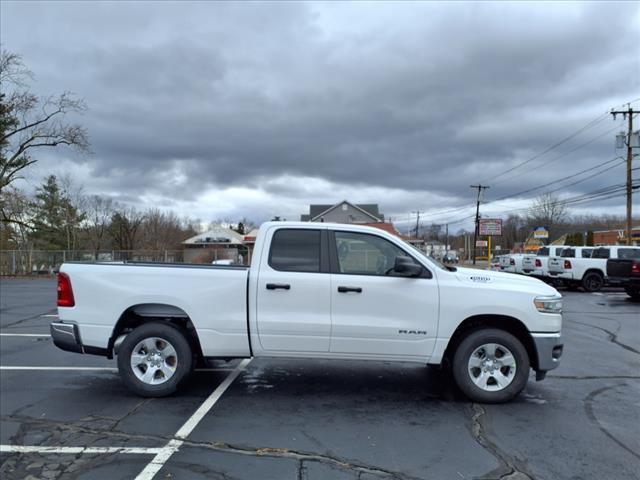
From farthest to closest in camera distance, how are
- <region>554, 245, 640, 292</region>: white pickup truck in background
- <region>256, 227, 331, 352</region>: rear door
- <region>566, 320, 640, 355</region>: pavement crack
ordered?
1. <region>554, 245, 640, 292</region>: white pickup truck in background
2. <region>566, 320, 640, 355</region>: pavement crack
3. <region>256, 227, 331, 352</region>: rear door

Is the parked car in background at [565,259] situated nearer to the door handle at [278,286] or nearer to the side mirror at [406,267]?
the side mirror at [406,267]

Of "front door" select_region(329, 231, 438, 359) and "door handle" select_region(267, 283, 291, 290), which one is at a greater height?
"door handle" select_region(267, 283, 291, 290)

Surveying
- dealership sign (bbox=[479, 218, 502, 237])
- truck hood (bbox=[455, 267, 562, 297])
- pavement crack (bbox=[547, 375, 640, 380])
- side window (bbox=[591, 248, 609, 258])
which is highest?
dealership sign (bbox=[479, 218, 502, 237])

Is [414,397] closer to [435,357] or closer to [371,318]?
[435,357]

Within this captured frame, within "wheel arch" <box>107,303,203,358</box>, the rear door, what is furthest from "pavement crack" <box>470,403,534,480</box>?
"wheel arch" <box>107,303,203,358</box>

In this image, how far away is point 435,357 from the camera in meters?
5.29

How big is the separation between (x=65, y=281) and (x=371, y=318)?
11.6ft

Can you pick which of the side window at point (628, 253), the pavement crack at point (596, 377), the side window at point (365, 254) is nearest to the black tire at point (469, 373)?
the side window at point (365, 254)

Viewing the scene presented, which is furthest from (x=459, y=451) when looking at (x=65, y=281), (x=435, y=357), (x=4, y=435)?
(x=65, y=281)

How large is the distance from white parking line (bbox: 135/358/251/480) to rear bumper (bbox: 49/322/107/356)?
4.56ft

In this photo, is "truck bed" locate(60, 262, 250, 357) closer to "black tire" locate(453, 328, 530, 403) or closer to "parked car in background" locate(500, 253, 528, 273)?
"black tire" locate(453, 328, 530, 403)

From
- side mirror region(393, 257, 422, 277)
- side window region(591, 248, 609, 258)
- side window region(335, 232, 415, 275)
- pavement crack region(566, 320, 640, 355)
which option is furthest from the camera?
side window region(591, 248, 609, 258)

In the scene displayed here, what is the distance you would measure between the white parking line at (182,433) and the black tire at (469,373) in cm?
271

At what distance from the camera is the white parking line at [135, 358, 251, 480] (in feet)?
12.1
